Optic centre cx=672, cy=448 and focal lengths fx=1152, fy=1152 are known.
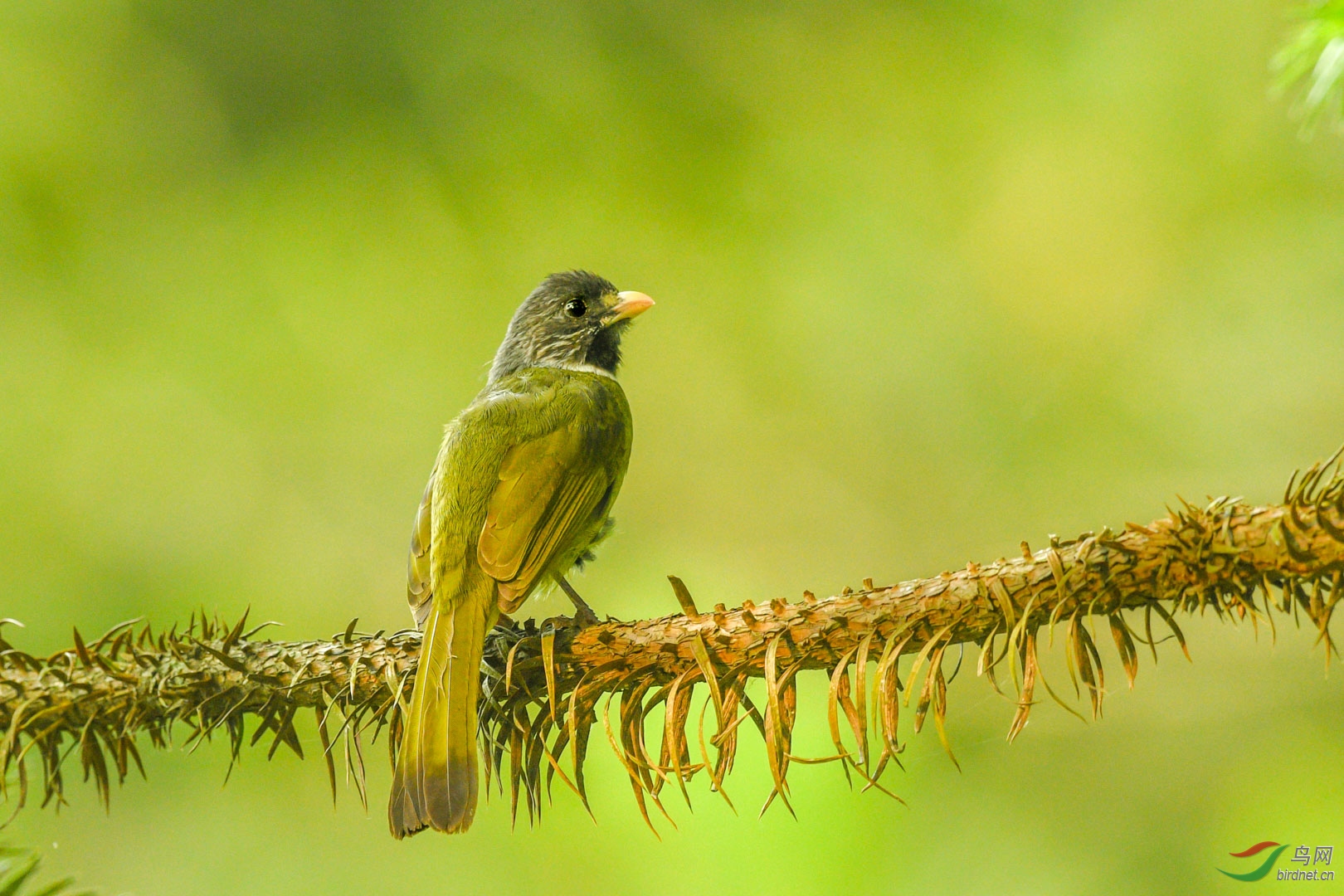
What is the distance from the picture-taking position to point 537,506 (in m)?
2.76

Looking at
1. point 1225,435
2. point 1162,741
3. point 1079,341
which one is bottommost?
point 1162,741

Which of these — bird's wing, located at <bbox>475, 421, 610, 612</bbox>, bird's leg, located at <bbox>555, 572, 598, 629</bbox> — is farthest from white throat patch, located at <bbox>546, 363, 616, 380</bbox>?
bird's leg, located at <bbox>555, 572, 598, 629</bbox>

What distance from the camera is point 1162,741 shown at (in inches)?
159

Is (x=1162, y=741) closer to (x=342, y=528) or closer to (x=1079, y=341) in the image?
(x=1079, y=341)

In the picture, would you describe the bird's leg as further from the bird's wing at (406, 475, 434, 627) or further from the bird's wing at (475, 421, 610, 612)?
the bird's wing at (406, 475, 434, 627)

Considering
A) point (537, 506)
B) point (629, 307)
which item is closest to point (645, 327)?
point (629, 307)

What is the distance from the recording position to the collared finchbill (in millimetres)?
4090

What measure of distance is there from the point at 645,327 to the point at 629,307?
1.66m

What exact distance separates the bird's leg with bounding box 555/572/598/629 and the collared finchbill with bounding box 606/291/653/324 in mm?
1420

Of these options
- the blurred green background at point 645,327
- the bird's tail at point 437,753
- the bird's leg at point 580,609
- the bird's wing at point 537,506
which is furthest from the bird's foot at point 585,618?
the blurred green background at point 645,327

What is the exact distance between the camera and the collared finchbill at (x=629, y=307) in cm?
409

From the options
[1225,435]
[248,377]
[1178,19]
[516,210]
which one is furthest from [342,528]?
[1178,19]

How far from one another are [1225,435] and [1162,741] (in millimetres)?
1263

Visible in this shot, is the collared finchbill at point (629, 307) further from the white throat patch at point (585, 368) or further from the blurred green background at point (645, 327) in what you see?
the blurred green background at point (645, 327)
